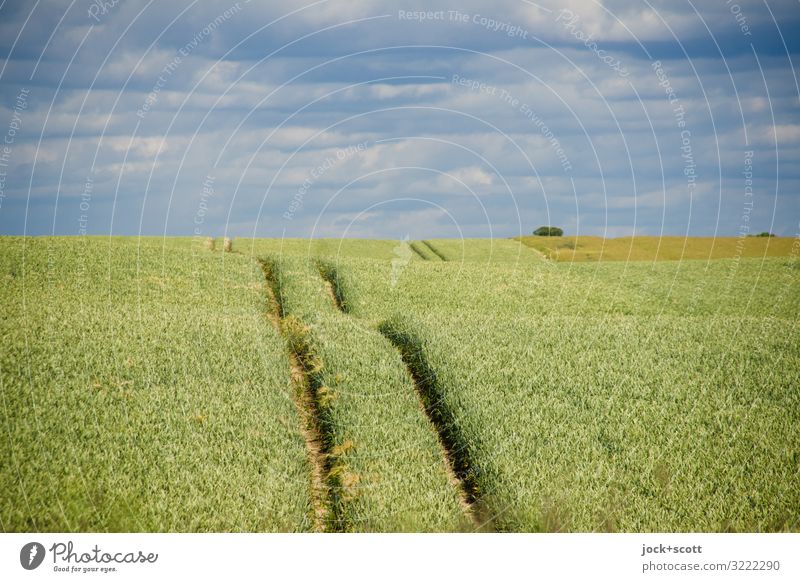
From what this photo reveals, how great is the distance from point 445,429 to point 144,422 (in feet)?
19.6

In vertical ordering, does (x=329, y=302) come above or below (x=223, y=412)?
below

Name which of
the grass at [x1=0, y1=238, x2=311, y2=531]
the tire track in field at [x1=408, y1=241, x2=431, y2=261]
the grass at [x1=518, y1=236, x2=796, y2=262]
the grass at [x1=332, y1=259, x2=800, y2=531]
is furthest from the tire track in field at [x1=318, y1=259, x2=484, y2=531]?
the grass at [x1=518, y1=236, x2=796, y2=262]

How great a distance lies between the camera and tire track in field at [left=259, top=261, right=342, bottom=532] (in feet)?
39.3

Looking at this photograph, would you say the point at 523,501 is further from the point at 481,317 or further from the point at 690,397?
A: the point at 481,317

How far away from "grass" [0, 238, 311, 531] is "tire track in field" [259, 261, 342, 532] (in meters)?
0.34

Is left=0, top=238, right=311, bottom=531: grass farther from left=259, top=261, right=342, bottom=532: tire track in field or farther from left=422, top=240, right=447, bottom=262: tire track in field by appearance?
left=422, top=240, right=447, bottom=262: tire track in field

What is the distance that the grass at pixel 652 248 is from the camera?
65.1 meters

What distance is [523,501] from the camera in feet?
38.4

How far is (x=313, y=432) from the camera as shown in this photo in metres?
14.9

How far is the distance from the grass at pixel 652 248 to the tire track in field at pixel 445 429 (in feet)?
148

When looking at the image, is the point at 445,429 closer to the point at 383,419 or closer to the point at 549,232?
the point at 383,419

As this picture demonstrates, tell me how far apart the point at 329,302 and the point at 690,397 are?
1543 centimetres

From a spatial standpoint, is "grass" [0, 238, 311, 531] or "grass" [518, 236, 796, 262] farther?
"grass" [518, 236, 796, 262]
